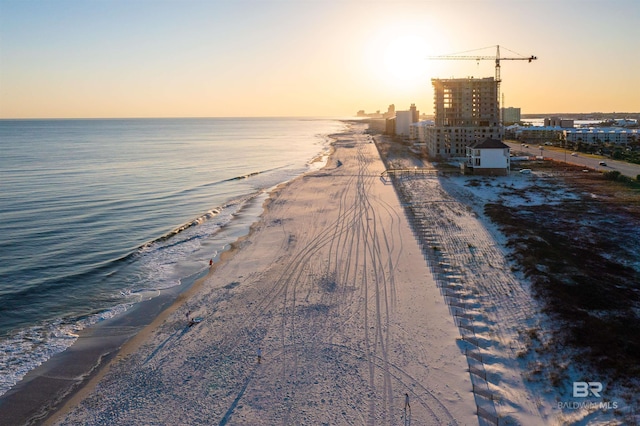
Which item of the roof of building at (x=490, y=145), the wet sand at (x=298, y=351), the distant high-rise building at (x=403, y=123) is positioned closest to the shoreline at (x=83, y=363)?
the wet sand at (x=298, y=351)

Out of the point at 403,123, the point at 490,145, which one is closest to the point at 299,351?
the point at 490,145

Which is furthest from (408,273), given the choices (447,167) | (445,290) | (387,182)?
(447,167)

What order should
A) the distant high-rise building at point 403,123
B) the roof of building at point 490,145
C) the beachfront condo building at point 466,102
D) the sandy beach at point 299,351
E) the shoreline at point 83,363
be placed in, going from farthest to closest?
the distant high-rise building at point 403,123 → the beachfront condo building at point 466,102 → the roof of building at point 490,145 → the shoreline at point 83,363 → the sandy beach at point 299,351

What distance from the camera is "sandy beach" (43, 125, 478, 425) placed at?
16141 millimetres

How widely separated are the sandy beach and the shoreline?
262 mm

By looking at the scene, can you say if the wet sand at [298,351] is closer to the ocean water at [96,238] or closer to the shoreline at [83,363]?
the shoreline at [83,363]

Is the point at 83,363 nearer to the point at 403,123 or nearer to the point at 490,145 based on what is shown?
the point at 490,145


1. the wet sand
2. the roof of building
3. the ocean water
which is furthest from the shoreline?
the roof of building

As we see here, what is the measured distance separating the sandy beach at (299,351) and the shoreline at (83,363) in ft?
0.86

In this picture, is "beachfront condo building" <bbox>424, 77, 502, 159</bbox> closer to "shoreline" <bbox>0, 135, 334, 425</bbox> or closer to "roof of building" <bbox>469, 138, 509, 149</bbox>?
"roof of building" <bbox>469, 138, 509, 149</bbox>

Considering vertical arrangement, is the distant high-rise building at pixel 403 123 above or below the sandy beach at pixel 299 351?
above

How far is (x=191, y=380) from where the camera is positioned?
18031 millimetres

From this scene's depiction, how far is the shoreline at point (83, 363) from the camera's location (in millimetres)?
17172

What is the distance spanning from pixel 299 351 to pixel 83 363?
9.28m
